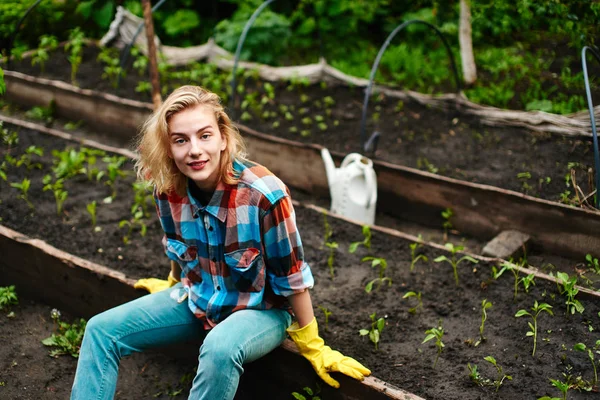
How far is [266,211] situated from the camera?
2328 millimetres

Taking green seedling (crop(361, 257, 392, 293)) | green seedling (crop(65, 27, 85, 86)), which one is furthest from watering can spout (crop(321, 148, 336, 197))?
green seedling (crop(65, 27, 85, 86))

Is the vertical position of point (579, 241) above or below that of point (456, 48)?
below

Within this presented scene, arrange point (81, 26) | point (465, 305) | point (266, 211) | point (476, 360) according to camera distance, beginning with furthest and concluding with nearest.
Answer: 1. point (81, 26)
2. point (465, 305)
3. point (476, 360)
4. point (266, 211)

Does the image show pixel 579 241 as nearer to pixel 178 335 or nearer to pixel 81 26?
pixel 178 335

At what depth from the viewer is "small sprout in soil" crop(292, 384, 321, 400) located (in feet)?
8.21

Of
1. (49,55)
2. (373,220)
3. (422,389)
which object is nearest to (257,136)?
(373,220)

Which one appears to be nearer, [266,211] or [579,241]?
[266,211]

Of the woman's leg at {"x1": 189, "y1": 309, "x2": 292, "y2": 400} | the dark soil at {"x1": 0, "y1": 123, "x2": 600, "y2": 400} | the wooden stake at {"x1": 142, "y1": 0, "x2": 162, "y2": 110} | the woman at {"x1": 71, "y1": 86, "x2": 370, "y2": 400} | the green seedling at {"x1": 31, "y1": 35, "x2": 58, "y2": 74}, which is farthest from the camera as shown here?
the green seedling at {"x1": 31, "y1": 35, "x2": 58, "y2": 74}

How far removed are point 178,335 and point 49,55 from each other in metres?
5.10

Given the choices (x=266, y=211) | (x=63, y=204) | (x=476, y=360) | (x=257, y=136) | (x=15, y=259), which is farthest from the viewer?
(x=257, y=136)

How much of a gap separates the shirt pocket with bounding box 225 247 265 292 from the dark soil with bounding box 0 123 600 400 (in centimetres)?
67

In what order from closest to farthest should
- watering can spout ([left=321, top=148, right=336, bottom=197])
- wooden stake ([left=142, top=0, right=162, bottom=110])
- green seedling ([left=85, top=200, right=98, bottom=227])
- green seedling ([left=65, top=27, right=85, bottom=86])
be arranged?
1. green seedling ([left=85, top=200, right=98, bottom=227])
2. watering can spout ([left=321, top=148, right=336, bottom=197])
3. wooden stake ([left=142, top=0, right=162, bottom=110])
4. green seedling ([left=65, top=27, right=85, bottom=86])

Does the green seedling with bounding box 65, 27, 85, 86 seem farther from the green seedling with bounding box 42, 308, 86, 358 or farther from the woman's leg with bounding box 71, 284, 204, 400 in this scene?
the woman's leg with bounding box 71, 284, 204, 400

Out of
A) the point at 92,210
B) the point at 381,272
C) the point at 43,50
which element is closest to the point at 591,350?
the point at 381,272
